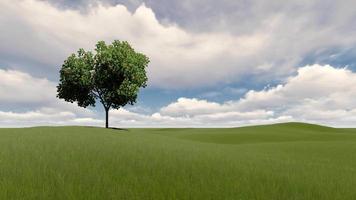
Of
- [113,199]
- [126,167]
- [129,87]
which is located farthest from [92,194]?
[129,87]

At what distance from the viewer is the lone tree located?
6512 centimetres

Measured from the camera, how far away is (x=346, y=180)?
14.7 metres

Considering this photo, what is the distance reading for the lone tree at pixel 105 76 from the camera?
214ft

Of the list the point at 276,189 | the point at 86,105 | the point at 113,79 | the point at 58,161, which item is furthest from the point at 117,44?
the point at 276,189

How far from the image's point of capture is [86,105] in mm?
68750

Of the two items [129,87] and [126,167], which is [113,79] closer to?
[129,87]

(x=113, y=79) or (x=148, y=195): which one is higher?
(x=113, y=79)

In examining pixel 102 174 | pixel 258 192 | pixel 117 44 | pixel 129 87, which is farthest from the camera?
pixel 117 44

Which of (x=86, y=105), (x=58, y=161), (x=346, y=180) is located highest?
(x=86, y=105)

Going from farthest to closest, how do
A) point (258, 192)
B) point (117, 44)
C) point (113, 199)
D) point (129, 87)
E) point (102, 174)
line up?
point (117, 44)
point (129, 87)
point (102, 174)
point (258, 192)
point (113, 199)

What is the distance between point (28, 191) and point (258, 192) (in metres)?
6.88

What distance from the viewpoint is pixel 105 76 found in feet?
216

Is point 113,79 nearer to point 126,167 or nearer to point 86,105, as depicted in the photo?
point 86,105

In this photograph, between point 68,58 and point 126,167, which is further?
point 68,58
